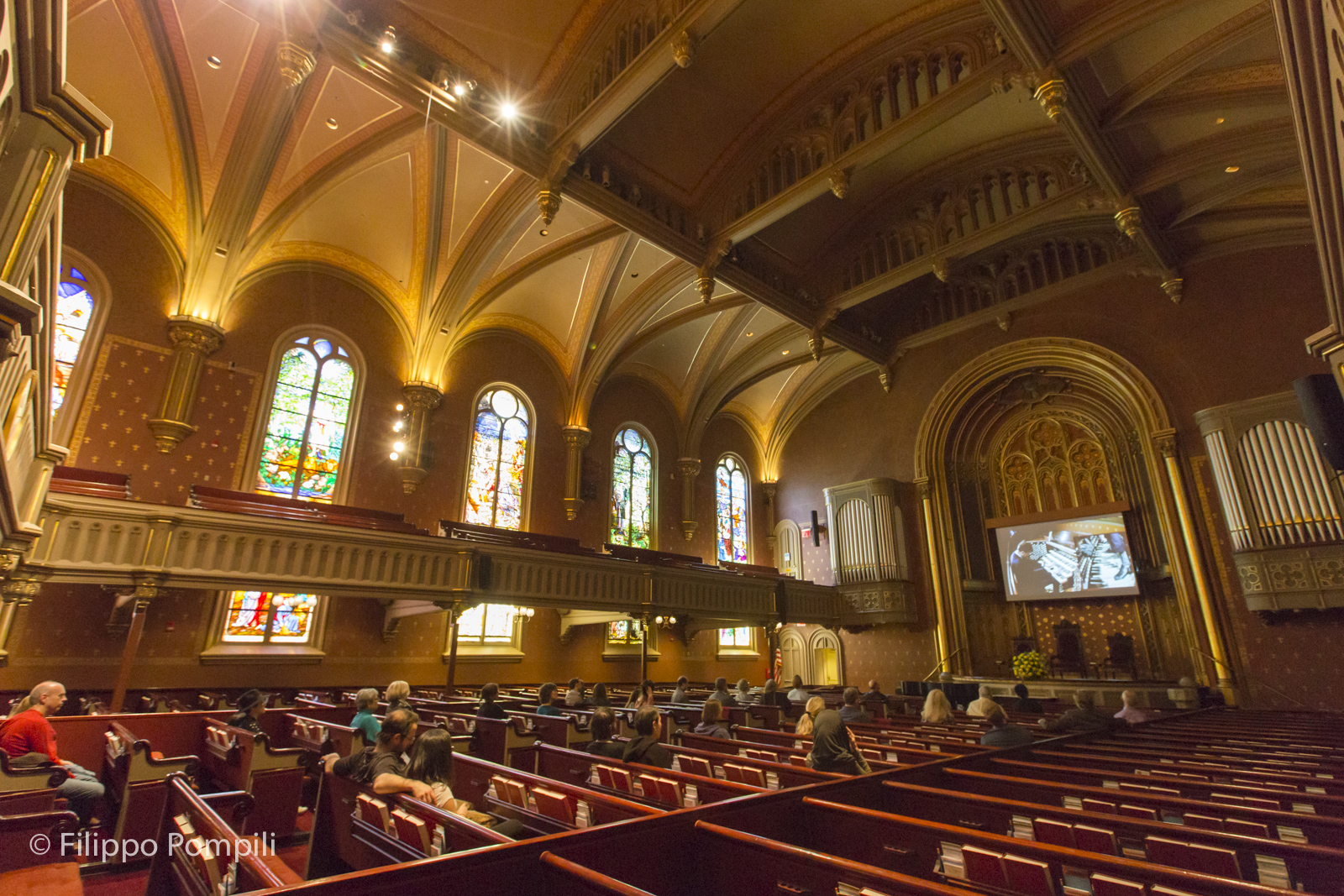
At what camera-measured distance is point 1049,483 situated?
1502cm

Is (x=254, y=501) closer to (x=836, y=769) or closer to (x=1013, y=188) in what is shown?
(x=836, y=769)

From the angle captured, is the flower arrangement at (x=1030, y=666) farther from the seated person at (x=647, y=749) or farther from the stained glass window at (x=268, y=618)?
the stained glass window at (x=268, y=618)

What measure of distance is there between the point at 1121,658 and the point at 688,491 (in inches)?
391

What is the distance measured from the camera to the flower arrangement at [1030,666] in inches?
523

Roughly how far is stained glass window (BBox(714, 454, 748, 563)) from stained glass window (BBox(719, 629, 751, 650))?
75.2 inches

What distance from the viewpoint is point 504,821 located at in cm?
323

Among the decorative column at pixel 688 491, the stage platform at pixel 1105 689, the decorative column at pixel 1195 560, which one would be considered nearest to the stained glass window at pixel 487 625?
the decorative column at pixel 688 491

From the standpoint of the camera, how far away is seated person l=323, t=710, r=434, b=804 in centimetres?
334

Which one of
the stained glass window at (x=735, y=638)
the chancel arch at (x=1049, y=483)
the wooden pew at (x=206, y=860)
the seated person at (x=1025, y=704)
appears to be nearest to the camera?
the wooden pew at (x=206, y=860)

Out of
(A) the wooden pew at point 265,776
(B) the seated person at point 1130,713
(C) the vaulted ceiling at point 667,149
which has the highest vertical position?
(C) the vaulted ceiling at point 667,149

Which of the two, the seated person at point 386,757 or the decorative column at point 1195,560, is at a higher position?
the decorative column at point 1195,560

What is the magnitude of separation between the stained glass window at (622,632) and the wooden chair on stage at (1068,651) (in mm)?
8971

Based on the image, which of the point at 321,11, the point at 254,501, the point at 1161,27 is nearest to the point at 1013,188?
the point at 1161,27

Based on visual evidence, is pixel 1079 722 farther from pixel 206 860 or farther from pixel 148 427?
pixel 148 427
